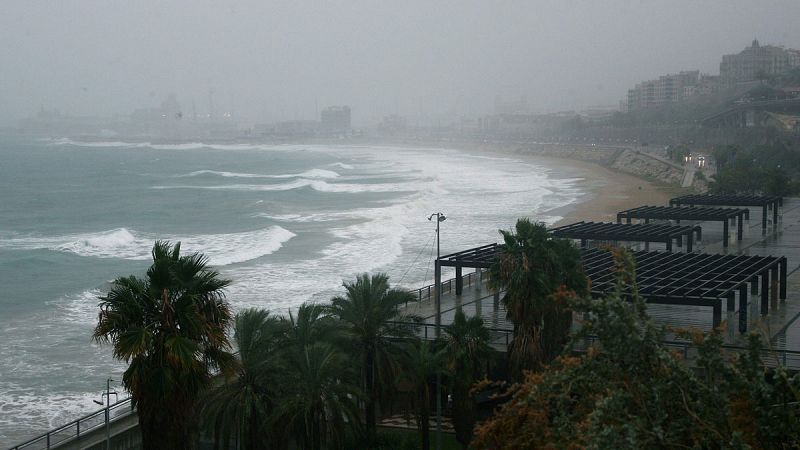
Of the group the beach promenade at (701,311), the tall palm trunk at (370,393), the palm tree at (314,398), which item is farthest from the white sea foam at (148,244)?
the palm tree at (314,398)

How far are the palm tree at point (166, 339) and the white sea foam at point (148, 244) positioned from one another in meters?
32.9

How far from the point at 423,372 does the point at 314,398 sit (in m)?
2.29

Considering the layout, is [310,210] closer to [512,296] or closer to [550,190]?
[550,190]

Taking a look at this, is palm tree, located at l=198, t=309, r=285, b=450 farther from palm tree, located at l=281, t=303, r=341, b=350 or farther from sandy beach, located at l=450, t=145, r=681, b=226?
sandy beach, located at l=450, t=145, r=681, b=226

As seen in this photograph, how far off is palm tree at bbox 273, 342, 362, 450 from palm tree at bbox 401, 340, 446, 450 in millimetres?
1485

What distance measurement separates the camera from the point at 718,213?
3491 cm

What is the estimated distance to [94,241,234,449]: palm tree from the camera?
1171 cm

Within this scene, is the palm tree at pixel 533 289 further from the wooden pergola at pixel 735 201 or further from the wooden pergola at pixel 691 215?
the wooden pergola at pixel 735 201

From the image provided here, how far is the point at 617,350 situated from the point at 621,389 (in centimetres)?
31

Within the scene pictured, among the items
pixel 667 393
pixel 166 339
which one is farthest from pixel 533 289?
pixel 667 393

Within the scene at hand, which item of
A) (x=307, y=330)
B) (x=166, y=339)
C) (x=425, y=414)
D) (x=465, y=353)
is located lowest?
(x=425, y=414)

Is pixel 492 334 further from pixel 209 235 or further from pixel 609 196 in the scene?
pixel 609 196

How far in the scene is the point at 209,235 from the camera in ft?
189

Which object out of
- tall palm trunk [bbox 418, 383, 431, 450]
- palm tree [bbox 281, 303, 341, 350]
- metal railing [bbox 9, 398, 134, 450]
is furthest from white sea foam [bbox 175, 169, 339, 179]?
tall palm trunk [bbox 418, 383, 431, 450]
